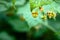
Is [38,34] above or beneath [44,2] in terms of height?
beneath

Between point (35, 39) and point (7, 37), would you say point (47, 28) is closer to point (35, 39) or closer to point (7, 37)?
point (35, 39)

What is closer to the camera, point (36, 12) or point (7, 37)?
point (36, 12)

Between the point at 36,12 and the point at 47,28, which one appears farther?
the point at 47,28

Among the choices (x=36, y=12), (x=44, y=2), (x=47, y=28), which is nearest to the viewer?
(x=44, y=2)

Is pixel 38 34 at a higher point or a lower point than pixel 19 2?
lower

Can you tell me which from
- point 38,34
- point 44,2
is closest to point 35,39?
point 38,34

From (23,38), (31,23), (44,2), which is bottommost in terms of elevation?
(23,38)

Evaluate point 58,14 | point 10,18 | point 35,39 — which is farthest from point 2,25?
point 58,14

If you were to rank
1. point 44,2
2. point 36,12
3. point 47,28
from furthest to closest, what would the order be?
point 47,28 < point 36,12 < point 44,2

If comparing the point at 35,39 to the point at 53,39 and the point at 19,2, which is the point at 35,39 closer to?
the point at 53,39
